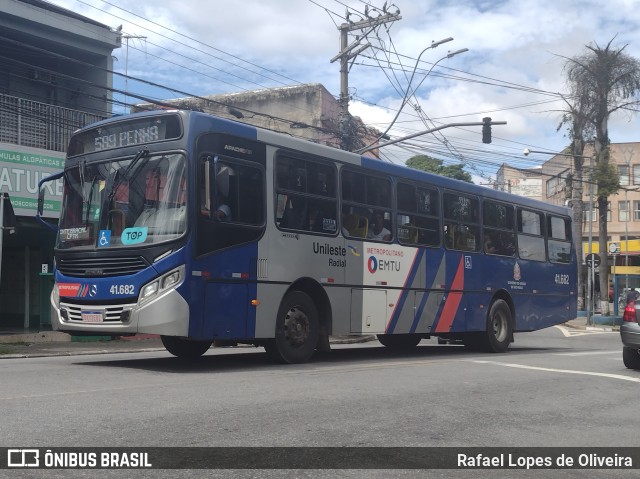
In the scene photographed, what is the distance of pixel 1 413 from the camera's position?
20.0ft

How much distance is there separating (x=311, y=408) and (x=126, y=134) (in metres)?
5.08

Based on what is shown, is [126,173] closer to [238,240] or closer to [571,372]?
[238,240]

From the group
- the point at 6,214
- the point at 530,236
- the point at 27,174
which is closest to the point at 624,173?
the point at 530,236

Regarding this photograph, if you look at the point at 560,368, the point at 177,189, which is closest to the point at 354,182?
the point at 177,189

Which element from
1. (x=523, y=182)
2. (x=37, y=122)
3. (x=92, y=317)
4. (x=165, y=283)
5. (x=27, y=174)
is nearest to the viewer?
(x=165, y=283)

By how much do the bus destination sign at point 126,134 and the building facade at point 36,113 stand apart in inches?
305

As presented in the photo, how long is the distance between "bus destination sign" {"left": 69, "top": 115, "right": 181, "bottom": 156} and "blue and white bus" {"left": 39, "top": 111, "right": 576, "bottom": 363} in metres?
0.02

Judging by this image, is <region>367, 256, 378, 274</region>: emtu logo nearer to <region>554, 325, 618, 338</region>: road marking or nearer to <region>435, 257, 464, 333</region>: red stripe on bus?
<region>435, 257, 464, 333</region>: red stripe on bus

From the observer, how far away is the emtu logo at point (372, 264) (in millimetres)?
12078

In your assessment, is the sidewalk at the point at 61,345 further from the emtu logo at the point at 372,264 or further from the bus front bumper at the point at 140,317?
the emtu logo at the point at 372,264

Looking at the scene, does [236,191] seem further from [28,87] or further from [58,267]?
[28,87]

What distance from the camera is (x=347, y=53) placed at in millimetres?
25672

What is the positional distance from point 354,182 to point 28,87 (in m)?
13.6

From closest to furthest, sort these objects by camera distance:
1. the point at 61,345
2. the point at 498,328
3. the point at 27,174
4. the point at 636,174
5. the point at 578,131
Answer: the point at 498,328 < the point at 61,345 < the point at 27,174 < the point at 578,131 < the point at 636,174
